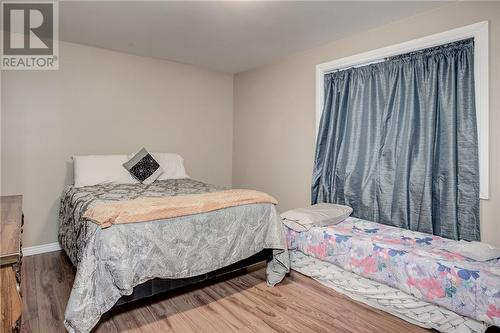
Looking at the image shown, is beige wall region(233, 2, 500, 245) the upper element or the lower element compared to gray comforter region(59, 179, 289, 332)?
upper

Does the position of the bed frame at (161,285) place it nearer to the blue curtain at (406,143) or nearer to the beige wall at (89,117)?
the blue curtain at (406,143)

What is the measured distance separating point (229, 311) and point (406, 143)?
222 centimetres

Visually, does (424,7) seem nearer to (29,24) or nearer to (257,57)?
(257,57)

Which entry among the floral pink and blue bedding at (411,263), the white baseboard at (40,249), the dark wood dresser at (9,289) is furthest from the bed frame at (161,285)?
the white baseboard at (40,249)

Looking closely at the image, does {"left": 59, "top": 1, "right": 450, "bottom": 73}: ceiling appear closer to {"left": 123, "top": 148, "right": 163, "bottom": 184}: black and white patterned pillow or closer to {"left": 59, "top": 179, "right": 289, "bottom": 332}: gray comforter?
{"left": 123, "top": 148, "right": 163, "bottom": 184}: black and white patterned pillow

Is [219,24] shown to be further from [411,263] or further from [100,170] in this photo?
[411,263]

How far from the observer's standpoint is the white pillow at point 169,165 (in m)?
3.89

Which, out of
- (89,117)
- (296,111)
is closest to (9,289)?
(89,117)

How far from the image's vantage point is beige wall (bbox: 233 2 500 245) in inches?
92.9

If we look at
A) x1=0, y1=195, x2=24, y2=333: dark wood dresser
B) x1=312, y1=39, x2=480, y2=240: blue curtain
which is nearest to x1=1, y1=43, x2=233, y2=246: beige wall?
x1=312, y1=39, x2=480, y2=240: blue curtain

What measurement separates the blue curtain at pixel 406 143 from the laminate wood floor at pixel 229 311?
1.05 metres

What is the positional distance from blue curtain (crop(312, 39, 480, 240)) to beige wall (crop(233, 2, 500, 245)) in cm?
15

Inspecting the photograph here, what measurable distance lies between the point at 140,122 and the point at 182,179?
1.01 metres

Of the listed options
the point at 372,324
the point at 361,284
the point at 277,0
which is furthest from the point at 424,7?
the point at 372,324
